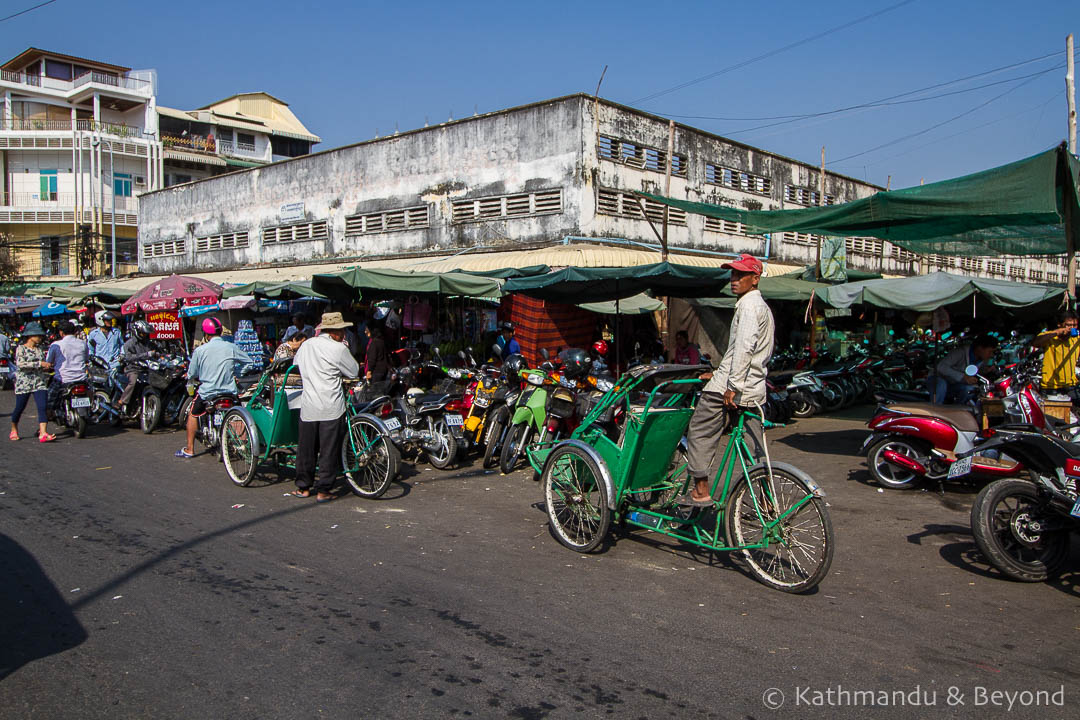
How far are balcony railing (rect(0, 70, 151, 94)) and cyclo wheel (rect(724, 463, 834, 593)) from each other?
179 feet

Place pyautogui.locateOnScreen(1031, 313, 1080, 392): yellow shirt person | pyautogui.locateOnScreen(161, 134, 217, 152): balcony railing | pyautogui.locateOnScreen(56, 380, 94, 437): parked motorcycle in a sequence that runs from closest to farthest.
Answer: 1. pyautogui.locateOnScreen(1031, 313, 1080, 392): yellow shirt person
2. pyautogui.locateOnScreen(56, 380, 94, 437): parked motorcycle
3. pyautogui.locateOnScreen(161, 134, 217, 152): balcony railing

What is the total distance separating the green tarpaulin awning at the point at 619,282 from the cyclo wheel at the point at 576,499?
4901 millimetres

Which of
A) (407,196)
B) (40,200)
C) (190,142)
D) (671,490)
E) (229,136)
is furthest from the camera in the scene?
(229,136)

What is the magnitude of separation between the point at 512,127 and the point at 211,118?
41.7 meters

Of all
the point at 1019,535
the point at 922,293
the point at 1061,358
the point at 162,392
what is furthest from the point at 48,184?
the point at 1019,535

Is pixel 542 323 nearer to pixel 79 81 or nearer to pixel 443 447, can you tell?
pixel 443 447

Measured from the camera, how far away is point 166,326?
46.4 feet

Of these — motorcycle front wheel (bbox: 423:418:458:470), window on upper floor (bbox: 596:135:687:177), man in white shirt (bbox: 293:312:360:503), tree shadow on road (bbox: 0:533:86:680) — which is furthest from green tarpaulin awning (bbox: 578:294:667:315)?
tree shadow on road (bbox: 0:533:86:680)

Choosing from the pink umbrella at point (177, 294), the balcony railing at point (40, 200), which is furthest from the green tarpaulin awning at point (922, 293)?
the balcony railing at point (40, 200)

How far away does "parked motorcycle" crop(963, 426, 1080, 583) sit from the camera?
4602mm

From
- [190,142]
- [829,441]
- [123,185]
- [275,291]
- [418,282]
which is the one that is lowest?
[829,441]

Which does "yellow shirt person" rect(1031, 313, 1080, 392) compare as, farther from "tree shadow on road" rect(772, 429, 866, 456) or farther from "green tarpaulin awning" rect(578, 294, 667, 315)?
"green tarpaulin awning" rect(578, 294, 667, 315)

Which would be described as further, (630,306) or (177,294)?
(630,306)

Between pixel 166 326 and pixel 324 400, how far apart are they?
8991mm
